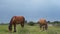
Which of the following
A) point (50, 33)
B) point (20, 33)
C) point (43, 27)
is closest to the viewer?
point (20, 33)

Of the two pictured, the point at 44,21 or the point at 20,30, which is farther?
the point at 44,21

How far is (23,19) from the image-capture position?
29.4 m

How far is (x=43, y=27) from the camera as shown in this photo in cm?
3081

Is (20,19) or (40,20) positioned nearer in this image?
(20,19)

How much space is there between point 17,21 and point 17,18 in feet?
1.27

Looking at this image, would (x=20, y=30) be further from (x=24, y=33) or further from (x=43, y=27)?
(x=43, y=27)

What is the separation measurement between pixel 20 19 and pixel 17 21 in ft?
2.52

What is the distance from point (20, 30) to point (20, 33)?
337mm

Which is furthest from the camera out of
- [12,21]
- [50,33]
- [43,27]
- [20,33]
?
[43,27]

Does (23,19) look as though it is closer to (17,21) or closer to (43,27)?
(17,21)

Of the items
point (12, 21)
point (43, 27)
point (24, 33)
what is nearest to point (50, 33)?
point (24, 33)

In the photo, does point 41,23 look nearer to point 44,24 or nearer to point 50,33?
point 44,24

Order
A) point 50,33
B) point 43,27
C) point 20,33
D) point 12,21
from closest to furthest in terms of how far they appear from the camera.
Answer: point 20,33 → point 50,33 → point 12,21 → point 43,27

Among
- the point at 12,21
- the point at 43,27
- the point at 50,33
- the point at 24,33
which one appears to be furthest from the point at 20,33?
the point at 43,27
